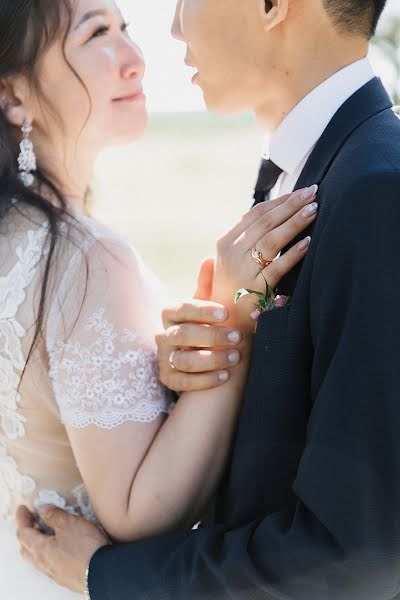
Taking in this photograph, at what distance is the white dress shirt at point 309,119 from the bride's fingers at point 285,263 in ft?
1.41

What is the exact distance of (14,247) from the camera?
2.71 metres

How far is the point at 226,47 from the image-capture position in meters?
2.68

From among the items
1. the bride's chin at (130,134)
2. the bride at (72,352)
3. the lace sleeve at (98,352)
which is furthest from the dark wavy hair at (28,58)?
the bride's chin at (130,134)

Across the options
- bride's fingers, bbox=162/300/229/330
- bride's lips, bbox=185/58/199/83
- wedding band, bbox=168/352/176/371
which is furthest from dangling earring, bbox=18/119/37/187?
wedding band, bbox=168/352/176/371

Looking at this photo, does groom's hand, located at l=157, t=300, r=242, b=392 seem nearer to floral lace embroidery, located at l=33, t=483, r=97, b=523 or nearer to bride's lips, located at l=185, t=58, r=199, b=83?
floral lace embroidery, located at l=33, t=483, r=97, b=523

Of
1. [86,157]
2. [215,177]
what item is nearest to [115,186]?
[215,177]

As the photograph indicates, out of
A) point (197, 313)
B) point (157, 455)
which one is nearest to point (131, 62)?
point (197, 313)

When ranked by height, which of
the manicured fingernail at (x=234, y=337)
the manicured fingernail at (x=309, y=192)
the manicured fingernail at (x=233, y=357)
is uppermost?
the manicured fingernail at (x=309, y=192)

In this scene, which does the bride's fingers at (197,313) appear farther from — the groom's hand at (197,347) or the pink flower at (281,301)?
the pink flower at (281,301)

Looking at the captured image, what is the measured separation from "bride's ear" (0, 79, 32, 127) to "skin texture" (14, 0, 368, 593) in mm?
596

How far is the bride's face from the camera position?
2975 mm

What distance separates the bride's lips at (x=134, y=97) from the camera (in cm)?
319

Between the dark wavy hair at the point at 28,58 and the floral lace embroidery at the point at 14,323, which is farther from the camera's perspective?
the dark wavy hair at the point at 28,58

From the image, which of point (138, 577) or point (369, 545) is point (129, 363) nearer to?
point (138, 577)
